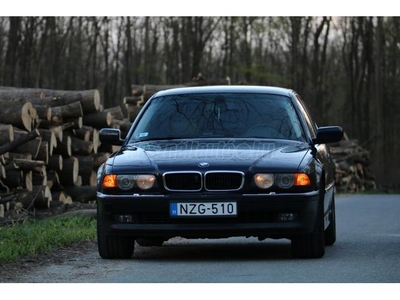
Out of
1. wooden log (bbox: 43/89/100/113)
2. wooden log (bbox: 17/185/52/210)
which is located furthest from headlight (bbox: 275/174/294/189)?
wooden log (bbox: 43/89/100/113)

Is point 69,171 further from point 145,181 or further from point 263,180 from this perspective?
point 263,180

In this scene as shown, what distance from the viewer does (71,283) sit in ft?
A: 23.8

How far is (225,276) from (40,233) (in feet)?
12.6

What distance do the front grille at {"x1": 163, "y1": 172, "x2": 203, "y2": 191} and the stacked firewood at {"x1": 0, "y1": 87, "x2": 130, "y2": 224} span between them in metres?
4.61

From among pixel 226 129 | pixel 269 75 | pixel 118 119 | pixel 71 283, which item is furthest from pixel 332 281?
pixel 269 75

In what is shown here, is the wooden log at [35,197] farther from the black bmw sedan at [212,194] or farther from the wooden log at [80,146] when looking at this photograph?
the black bmw sedan at [212,194]

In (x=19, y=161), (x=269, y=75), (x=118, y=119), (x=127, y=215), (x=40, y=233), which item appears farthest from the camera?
(x=269, y=75)

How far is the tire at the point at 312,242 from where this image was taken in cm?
884

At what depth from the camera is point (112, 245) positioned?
901 centimetres

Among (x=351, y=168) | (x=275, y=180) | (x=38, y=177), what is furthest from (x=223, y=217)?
(x=351, y=168)

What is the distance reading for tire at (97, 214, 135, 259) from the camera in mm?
8953

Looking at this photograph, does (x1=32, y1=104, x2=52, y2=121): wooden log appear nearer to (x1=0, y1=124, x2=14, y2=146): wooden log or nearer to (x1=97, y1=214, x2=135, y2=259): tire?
(x1=0, y1=124, x2=14, y2=146): wooden log

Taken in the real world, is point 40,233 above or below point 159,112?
below

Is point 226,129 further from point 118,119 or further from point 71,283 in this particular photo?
point 118,119
